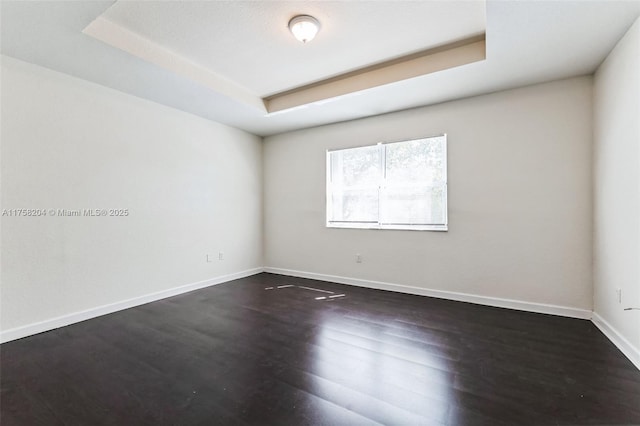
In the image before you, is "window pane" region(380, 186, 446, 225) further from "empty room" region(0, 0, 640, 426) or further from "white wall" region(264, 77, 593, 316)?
"white wall" region(264, 77, 593, 316)

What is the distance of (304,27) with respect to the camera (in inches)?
91.7

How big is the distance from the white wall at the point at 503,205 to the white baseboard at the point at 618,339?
0.25 m

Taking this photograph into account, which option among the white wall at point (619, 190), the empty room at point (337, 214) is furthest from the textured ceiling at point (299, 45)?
the white wall at point (619, 190)

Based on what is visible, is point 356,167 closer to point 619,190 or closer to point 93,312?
point 619,190

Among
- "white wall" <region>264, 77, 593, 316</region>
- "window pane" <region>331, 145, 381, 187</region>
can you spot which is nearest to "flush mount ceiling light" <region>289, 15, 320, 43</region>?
"white wall" <region>264, 77, 593, 316</region>

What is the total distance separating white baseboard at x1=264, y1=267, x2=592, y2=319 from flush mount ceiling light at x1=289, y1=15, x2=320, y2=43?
3.22 meters

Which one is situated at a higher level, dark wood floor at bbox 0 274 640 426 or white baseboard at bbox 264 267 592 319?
white baseboard at bbox 264 267 592 319

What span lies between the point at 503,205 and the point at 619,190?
1029 millimetres

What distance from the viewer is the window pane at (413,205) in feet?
12.4

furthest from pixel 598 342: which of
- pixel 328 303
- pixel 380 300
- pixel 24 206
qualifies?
pixel 24 206

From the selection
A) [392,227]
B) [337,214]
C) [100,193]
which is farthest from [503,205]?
[100,193]

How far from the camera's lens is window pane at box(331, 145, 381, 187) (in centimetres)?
432

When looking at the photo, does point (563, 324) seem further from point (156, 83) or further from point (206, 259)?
point (156, 83)

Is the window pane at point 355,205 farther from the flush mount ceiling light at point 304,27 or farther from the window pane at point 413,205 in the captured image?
the flush mount ceiling light at point 304,27
